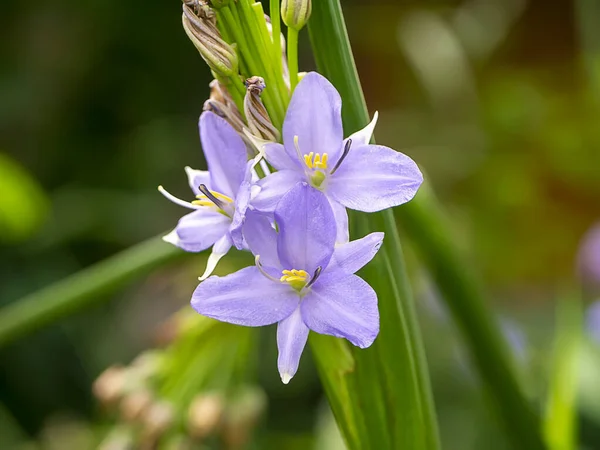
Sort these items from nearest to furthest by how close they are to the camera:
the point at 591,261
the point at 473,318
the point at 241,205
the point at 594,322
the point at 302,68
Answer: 1. the point at 241,205
2. the point at 473,318
3. the point at 594,322
4. the point at 591,261
5. the point at 302,68

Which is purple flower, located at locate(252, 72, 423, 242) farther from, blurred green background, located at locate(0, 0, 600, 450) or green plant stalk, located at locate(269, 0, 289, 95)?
blurred green background, located at locate(0, 0, 600, 450)

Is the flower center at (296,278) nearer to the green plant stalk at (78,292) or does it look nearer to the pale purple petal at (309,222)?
the pale purple petal at (309,222)

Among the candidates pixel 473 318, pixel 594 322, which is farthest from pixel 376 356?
pixel 594 322

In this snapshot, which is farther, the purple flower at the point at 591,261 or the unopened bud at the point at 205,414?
the purple flower at the point at 591,261

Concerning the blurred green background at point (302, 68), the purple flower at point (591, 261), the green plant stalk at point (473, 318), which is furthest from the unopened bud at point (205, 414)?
the purple flower at point (591, 261)

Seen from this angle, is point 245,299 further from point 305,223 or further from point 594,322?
point 594,322

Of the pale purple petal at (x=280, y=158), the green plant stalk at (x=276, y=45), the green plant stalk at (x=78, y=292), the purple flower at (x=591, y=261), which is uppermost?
the green plant stalk at (x=276, y=45)

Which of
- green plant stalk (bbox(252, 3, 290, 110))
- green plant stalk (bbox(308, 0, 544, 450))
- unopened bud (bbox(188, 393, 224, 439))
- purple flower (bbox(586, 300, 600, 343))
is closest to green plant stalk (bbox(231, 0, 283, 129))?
green plant stalk (bbox(252, 3, 290, 110))
